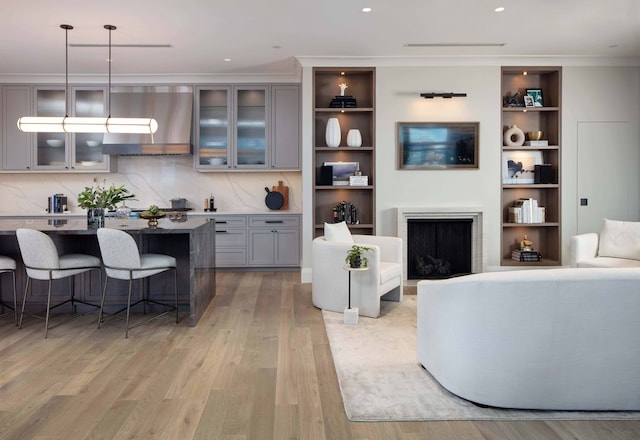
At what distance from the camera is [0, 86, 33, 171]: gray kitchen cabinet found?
22.5 ft

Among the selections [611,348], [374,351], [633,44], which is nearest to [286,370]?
[374,351]

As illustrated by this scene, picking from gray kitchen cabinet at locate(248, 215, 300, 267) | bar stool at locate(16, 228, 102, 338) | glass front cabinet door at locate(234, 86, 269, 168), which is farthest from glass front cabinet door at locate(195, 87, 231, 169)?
bar stool at locate(16, 228, 102, 338)

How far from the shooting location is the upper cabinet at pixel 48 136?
271 inches

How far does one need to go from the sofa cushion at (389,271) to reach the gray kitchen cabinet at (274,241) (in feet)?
7.15

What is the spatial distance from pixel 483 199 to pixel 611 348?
392cm

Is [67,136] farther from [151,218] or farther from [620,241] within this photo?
[620,241]

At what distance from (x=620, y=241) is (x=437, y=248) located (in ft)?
6.62

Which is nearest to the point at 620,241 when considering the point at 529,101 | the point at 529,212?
the point at 529,212

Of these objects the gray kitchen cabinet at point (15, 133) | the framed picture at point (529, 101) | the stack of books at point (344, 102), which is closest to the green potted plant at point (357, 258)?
the stack of books at point (344, 102)

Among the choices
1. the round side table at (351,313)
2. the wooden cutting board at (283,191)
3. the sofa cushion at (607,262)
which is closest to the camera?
the round side table at (351,313)

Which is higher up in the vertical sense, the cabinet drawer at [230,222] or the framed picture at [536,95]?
the framed picture at [536,95]

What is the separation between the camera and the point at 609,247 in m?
5.06

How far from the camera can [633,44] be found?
5594 millimetres

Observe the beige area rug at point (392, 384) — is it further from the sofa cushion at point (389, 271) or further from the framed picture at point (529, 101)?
the framed picture at point (529, 101)
